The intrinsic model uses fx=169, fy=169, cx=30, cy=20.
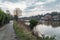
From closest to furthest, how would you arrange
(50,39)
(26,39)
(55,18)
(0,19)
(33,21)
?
1. (50,39)
2. (26,39)
3. (0,19)
4. (33,21)
5. (55,18)

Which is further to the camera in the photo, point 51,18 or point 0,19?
point 51,18

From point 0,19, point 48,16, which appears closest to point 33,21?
point 0,19

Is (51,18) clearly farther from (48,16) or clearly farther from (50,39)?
(50,39)

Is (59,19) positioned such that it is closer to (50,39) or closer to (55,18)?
(55,18)

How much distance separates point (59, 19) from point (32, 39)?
12316 centimetres

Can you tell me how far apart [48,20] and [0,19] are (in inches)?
3627

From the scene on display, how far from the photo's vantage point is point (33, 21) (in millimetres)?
56031

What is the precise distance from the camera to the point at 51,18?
126812mm

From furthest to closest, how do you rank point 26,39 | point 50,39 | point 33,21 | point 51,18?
point 51,18
point 33,21
point 26,39
point 50,39

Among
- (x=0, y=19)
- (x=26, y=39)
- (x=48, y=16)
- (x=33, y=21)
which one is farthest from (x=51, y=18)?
(x=26, y=39)

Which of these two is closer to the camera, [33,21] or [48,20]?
[33,21]

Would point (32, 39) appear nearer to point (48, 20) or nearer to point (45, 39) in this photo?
point (45, 39)

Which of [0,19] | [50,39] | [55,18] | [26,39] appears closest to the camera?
[50,39]

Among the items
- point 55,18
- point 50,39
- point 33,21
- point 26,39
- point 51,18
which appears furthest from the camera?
point 55,18
